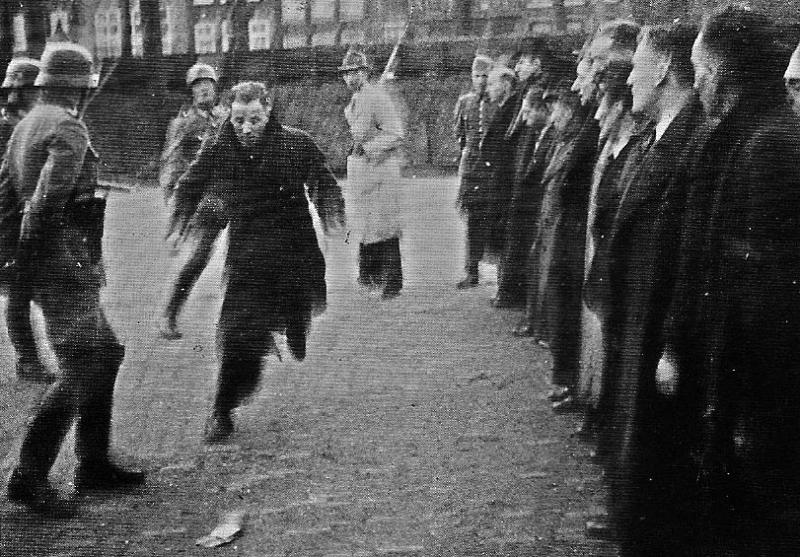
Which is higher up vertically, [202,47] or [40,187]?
[202,47]

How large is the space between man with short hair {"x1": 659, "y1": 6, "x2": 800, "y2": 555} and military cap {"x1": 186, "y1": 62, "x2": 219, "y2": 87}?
2.34 metres

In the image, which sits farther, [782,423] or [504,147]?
[504,147]

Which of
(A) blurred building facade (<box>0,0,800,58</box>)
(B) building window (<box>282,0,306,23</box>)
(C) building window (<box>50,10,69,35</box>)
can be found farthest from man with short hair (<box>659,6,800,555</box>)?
(C) building window (<box>50,10,69,35</box>)

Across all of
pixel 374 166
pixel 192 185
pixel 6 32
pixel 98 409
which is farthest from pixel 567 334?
pixel 6 32

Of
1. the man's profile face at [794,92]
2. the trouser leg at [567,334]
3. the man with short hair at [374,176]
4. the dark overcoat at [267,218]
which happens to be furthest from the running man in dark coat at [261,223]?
the man's profile face at [794,92]

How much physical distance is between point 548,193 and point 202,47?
1882 mm

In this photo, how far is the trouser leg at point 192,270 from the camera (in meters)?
4.11

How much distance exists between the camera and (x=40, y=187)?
13.1ft

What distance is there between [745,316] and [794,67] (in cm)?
116

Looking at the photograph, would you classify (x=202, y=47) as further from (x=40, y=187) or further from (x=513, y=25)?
(x=513, y=25)

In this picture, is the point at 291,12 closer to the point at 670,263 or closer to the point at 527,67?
the point at 527,67

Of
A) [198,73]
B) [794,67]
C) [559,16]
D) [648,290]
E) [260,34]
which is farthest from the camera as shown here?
[260,34]

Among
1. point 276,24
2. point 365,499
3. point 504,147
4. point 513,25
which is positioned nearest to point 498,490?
point 365,499

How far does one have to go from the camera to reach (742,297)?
3.86m
